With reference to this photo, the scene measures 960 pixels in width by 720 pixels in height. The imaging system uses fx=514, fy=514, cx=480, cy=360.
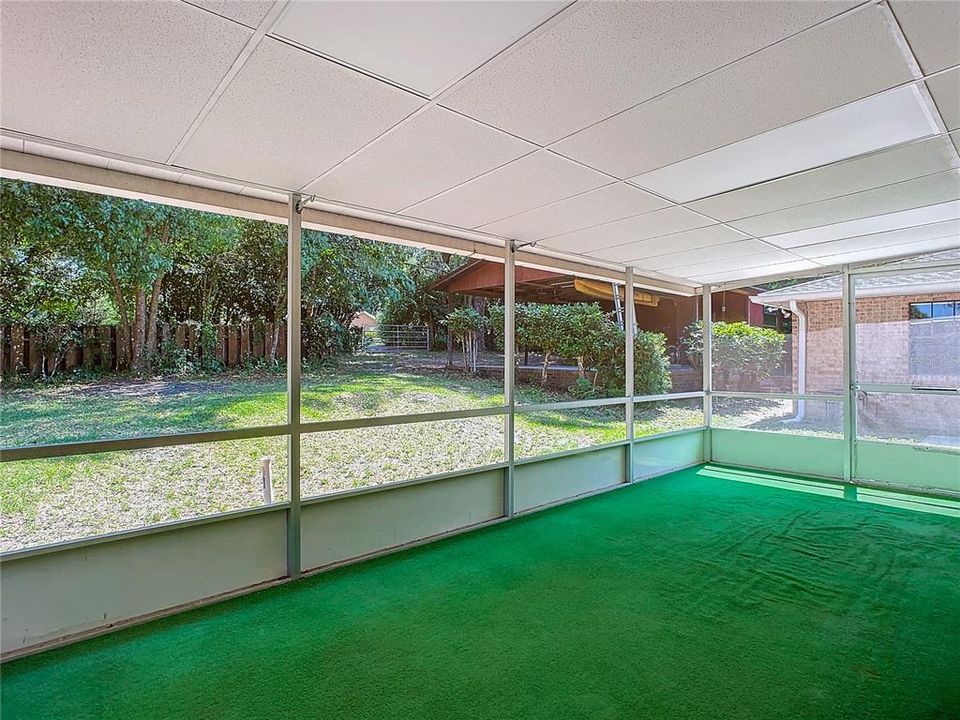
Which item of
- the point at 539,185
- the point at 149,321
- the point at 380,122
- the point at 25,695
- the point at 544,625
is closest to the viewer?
the point at 25,695

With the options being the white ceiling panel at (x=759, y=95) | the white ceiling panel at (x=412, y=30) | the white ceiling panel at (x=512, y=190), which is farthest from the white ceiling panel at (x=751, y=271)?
the white ceiling panel at (x=412, y=30)

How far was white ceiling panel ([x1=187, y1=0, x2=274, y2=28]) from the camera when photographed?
146cm

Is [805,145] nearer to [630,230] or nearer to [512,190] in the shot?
[512,190]

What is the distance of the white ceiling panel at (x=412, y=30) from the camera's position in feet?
4.85

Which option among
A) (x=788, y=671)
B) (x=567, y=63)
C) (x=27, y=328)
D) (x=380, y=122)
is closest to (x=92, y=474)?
(x=27, y=328)

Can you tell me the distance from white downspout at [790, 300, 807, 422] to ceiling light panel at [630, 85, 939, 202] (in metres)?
3.82

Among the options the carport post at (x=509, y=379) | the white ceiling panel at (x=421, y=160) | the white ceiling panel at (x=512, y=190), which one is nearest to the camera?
the white ceiling panel at (x=421, y=160)

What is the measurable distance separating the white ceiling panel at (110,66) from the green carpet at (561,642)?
92.4 inches

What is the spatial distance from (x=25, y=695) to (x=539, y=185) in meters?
3.34

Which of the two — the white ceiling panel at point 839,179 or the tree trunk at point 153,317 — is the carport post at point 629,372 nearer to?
the white ceiling panel at point 839,179

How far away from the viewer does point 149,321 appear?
3.62 meters

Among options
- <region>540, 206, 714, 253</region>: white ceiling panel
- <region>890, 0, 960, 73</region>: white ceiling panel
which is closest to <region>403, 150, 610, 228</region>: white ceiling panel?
<region>540, 206, 714, 253</region>: white ceiling panel

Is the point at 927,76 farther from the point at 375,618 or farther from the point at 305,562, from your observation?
the point at 305,562

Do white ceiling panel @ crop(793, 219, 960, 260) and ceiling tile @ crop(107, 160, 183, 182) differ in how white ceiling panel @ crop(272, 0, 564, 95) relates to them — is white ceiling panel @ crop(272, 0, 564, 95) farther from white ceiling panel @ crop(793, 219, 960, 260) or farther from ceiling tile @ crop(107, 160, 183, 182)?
white ceiling panel @ crop(793, 219, 960, 260)
